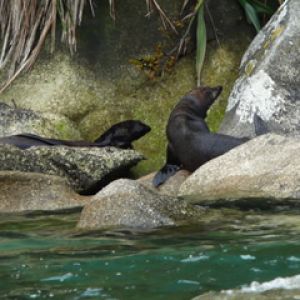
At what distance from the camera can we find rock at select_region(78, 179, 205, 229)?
248 inches

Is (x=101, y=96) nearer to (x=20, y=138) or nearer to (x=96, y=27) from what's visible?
(x=96, y=27)

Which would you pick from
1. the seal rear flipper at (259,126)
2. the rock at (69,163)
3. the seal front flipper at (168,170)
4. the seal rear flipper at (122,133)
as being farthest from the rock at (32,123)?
the seal rear flipper at (259,126)

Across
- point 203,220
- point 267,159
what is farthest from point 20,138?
point 203,220

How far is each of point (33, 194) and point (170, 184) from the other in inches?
60.9

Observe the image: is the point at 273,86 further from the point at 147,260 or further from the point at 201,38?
the point at 147,260

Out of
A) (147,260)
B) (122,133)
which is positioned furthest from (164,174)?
(147,260)

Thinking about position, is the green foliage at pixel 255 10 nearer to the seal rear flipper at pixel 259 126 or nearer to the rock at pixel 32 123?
the seal rear flipper at pixel 259 126

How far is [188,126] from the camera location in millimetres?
10492

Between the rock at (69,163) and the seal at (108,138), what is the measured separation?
59 centimetres

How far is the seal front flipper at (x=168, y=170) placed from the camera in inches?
366

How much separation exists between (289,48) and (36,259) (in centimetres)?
564

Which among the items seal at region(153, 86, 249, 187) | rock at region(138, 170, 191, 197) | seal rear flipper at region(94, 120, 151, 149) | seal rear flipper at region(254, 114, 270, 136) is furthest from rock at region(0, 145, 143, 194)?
seal rear flipper at region(254, 114, 270, 136)

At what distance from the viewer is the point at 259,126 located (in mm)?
9875

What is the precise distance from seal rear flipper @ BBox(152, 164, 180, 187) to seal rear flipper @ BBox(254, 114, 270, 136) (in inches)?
35.7
